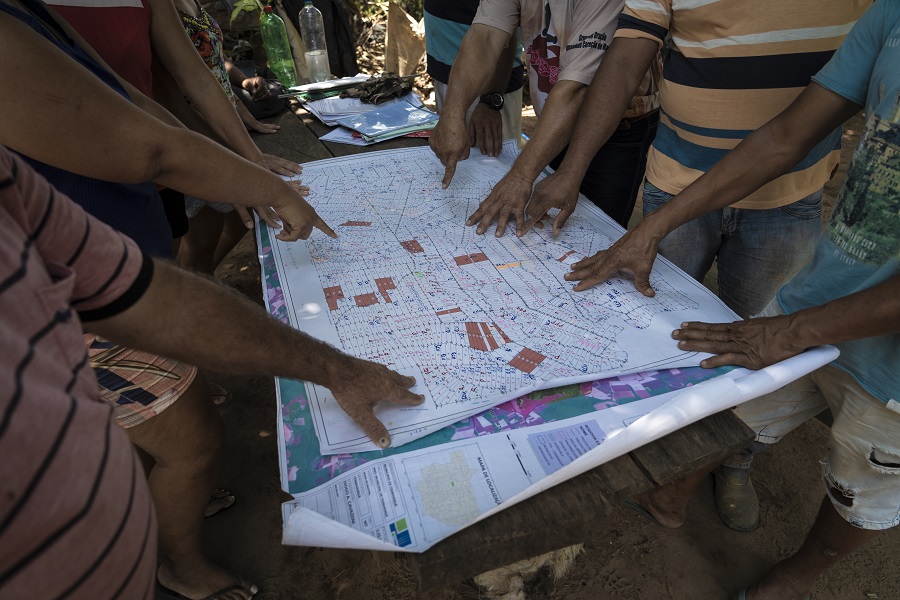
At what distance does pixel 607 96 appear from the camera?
145 centimetres

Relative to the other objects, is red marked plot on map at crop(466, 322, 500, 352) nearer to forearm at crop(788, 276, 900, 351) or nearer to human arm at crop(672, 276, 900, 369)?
human arm at crop(672, 276, 900, 369)

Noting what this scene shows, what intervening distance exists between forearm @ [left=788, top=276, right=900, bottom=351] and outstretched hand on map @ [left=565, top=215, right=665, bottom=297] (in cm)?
34

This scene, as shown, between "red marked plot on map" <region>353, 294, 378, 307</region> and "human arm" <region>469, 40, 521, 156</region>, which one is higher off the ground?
"human arm" <region>469, 40, 521, 156</region>

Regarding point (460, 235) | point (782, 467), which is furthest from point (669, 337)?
point (782, 467)

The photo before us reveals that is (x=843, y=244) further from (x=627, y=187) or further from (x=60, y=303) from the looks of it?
(x=60, y=303)

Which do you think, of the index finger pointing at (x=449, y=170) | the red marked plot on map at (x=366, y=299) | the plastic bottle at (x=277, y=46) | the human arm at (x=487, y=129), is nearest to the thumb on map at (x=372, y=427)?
the red marked plot on map at (x=366, y=299)

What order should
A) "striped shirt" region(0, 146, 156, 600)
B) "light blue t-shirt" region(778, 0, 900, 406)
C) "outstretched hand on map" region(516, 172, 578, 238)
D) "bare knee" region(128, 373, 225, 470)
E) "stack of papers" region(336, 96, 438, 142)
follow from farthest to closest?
"stack of papers" region(336, 96, 438, 142) < "outstretched hand on map" region(516, 172, 578, 238) < "bare knee" region(128, 373, 225, 470) < "light blue t-shirt" region(778, 0, 900, 406) < "striped shirt" region(0, 146, 156, 600)

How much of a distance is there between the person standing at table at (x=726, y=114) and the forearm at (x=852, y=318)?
1.53 ft

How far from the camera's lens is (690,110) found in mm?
1405

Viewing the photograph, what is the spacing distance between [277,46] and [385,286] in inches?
101

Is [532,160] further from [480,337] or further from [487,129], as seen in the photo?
[480,337]

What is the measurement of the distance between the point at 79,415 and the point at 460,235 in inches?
42.8

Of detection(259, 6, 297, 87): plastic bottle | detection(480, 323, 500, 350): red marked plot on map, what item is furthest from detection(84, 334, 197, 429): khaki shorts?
detection(259, 6, 297, 87): plastic bottle

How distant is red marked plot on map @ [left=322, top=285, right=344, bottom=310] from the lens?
47.1 inches
